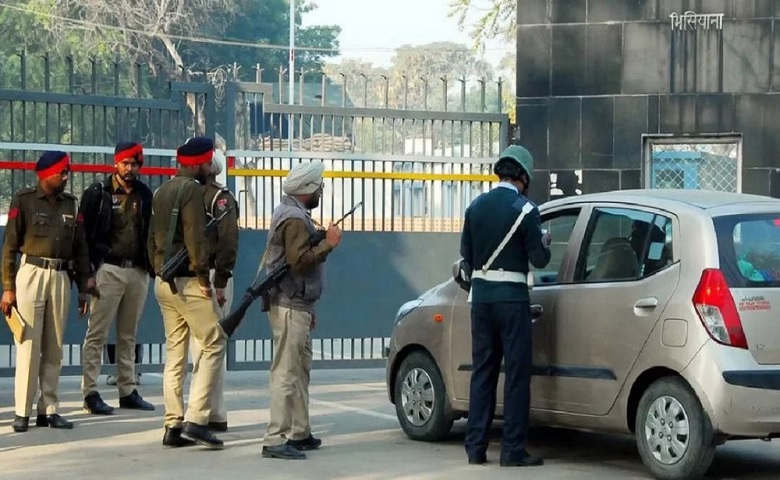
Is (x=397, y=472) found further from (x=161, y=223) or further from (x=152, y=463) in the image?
(x=161, y=223)

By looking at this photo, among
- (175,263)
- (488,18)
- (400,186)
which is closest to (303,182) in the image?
(175,263)

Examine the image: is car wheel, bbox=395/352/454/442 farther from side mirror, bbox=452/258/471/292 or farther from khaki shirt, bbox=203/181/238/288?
khaki shirt, bbox=203/181/238/288

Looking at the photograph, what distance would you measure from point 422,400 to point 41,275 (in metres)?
2.83

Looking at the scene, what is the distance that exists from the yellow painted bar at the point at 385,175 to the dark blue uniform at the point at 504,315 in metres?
5.03

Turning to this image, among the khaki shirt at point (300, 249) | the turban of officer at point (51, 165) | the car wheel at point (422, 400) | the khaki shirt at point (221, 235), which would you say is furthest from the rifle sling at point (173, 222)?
the car wheel at point (422, 400)

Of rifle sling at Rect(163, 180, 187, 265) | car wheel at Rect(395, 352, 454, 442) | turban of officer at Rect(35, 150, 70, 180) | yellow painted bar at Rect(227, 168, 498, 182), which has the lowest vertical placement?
car wheel at Rect(395, 352, 454, 442)

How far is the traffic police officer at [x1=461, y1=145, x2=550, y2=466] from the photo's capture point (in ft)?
28.1

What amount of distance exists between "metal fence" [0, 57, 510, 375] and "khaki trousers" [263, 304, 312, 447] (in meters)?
4.33

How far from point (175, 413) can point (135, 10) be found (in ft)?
137

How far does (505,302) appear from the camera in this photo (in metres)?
8.59

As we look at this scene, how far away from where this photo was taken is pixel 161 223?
30.9ft

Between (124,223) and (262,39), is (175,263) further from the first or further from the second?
(262,39)

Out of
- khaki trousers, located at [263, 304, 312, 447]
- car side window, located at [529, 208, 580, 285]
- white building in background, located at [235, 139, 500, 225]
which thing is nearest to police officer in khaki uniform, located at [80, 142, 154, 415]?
khaki trousers, located at [263, 304, 312, 447]

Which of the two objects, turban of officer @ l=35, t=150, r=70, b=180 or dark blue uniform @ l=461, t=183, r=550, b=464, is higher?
turban of officer @ l=35, t=150, r=70, b=180
